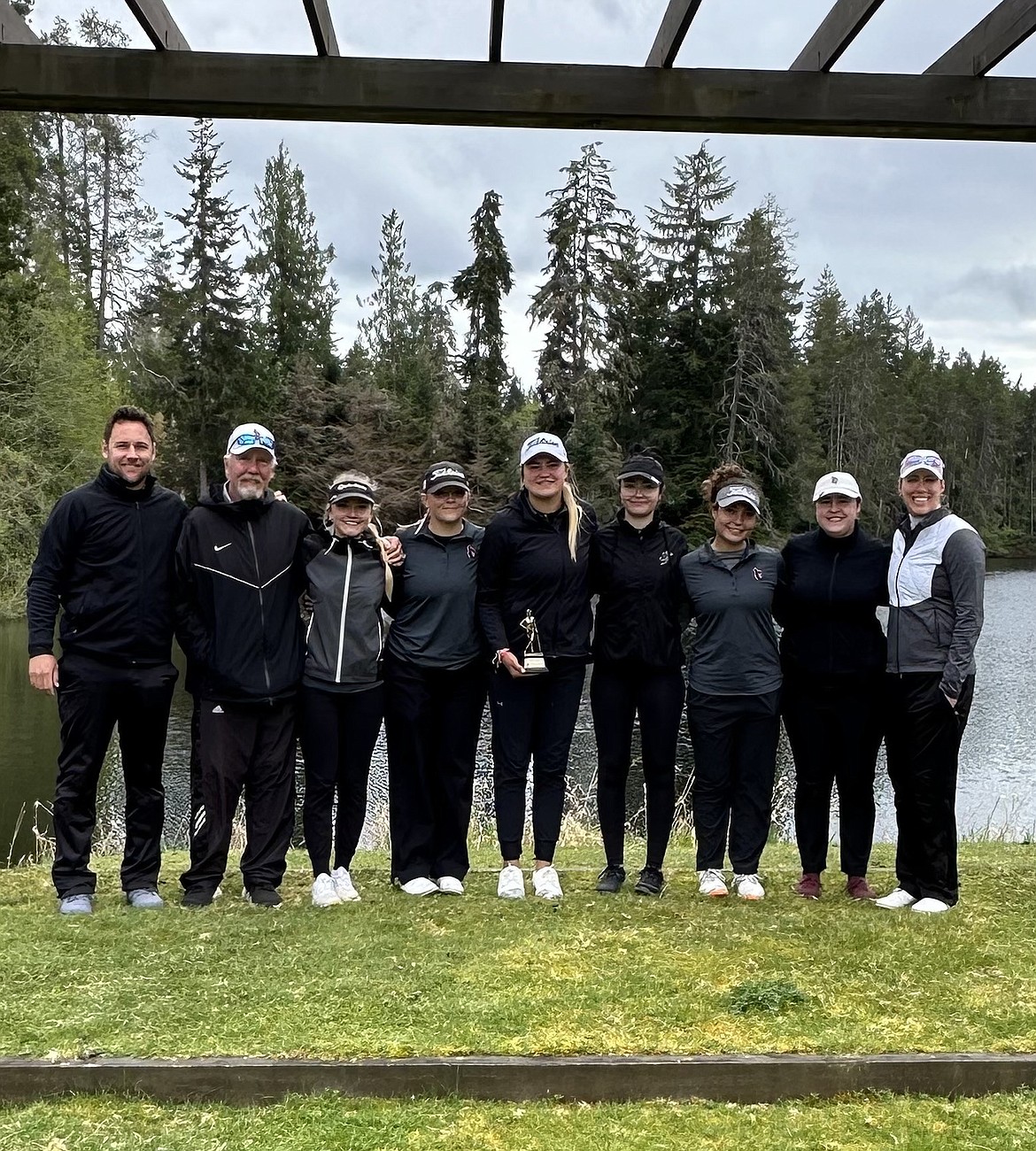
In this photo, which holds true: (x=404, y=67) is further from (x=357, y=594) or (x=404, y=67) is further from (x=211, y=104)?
(x=357, y=594)

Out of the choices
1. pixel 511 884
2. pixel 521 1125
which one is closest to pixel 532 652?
pixel 511 884

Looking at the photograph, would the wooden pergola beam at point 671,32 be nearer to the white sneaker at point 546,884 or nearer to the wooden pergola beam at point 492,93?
the wooden pergola beam at point 492,93

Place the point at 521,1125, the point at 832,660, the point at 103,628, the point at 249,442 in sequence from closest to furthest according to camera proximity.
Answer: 1. the point at 521,1125
2. the point at 103,628
3. the point at 249,442
4. the point at 832,660

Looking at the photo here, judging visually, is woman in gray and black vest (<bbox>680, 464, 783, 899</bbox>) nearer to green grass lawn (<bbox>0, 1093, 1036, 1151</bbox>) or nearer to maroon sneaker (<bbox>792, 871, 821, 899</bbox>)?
maroon sneaker (<bbox>792, 871, 821, 899</bbox>)

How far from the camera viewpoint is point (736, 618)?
5.64m

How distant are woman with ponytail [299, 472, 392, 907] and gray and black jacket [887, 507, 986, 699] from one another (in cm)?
252

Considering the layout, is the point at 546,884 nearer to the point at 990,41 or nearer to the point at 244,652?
the point at 244,652

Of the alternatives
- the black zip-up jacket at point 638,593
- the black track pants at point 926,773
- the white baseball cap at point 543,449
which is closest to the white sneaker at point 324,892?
the black zip-up jacket at point 638,593

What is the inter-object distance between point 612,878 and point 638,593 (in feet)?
4.87

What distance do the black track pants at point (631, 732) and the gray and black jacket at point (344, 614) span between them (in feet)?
3.71

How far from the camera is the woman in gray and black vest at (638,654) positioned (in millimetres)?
5617

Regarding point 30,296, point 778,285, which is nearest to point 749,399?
point 778,285

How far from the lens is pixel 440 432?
4191 centimetres

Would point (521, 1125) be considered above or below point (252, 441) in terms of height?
below
